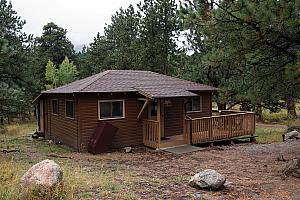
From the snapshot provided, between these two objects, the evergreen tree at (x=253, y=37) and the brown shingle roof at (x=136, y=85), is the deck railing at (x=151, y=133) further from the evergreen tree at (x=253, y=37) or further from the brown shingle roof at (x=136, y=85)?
the evergreen tree at (x=253, y=37)

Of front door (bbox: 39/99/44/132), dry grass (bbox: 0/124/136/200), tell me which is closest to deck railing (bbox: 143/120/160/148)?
dry grass (bbox: 0/124/136/200)

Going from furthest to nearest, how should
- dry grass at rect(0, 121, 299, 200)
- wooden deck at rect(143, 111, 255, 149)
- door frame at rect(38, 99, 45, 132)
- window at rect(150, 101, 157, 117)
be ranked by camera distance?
door frame at rect(38, 99, 45, 132), window at rect(150, 101, 157, 117), wooden deck at rect(143, 111, 255, 149), dry grass at rect(0, 121, 299, 200)

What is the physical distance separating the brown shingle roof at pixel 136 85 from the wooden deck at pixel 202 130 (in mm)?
1330

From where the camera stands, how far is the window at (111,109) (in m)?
14.3

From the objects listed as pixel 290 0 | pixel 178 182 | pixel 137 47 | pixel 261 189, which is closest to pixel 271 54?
pixel 290 0

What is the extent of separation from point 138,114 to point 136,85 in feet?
4.40

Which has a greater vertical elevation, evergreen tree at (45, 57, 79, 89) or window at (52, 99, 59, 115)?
evergreen tree at (45, 57, 79, 89)

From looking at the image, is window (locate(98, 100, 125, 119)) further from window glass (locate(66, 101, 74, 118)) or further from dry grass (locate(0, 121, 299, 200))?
dry grass (locate(0, 121, 299, 200))

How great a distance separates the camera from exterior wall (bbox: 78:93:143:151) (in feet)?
45.7

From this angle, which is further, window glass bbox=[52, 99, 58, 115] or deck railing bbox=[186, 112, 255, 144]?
window glass bbox=[52, 99, 58, 115]

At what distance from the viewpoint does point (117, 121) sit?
14625 mm

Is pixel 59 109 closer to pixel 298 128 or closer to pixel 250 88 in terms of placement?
pixel 250 88

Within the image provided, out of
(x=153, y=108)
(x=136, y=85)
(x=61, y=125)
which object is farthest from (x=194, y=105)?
(x=61, y=125)

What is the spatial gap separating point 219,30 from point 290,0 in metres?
2.09
